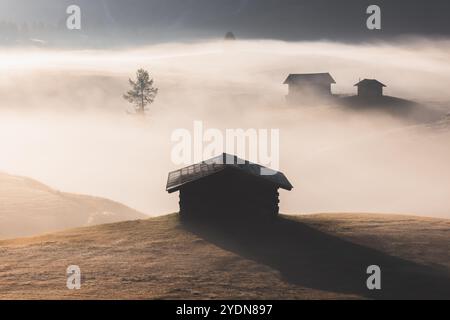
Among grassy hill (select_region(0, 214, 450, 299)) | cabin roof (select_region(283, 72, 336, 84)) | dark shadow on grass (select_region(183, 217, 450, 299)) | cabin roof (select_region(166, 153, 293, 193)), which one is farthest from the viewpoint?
cabin roof (select_region(283, 72, 336, 84))

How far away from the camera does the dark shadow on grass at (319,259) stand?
26384 mm

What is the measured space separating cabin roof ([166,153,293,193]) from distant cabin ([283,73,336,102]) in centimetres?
7125

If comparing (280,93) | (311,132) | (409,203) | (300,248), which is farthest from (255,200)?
(280,93)

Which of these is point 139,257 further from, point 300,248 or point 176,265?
point 300,248

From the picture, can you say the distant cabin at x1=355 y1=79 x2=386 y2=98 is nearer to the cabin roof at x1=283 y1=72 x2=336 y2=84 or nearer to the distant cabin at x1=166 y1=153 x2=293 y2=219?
the cabin roof at x1=283 y1=72 x2=336 y2=84

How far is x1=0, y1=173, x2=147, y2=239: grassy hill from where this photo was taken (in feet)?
176

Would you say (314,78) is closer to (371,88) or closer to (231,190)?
(371,88)

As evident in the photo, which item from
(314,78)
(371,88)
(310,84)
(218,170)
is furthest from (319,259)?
(310,84)

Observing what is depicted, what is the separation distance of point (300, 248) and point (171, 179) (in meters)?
9.41

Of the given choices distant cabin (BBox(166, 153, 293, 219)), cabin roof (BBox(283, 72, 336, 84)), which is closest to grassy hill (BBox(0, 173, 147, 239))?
distant cabin (BBox(166, 153, 293, 219))

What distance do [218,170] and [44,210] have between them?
28.2 meters

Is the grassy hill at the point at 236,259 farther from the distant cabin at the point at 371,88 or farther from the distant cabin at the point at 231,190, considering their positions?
the distant cabin at the point at 371,88

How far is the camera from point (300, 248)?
3195 cm

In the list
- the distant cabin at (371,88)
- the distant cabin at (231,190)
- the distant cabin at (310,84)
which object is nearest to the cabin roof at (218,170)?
the distant cabin at (231,190)
